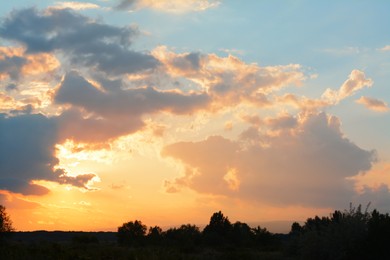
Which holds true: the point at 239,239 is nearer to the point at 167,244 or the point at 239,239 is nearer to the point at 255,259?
the point at 167,244

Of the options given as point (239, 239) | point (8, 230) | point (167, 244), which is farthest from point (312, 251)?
point (8, 230)

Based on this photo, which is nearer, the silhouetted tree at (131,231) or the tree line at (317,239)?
the tree line at (317,239)

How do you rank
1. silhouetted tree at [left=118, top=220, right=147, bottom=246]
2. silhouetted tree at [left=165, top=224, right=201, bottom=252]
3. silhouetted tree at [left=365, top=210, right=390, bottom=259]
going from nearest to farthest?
1. silhouetted tree at [left=365, top=210, right=390, bottom=259]
2. silhouetted tree at [left=165, top=224, right=201, bottom=252]
3. silhouetted tree at [left=118, top=220, right=147, bottom=246]

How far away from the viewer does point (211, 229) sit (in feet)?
267

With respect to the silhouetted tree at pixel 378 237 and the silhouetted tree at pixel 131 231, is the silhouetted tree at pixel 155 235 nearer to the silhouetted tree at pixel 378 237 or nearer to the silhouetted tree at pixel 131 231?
the silhouetted tree at pixel 131 231

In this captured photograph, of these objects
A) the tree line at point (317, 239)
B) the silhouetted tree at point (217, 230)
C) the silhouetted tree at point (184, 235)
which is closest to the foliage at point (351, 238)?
the tree line at point (317, 239)

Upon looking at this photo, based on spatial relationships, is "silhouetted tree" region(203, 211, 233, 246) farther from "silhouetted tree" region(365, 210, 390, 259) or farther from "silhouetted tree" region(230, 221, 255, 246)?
"silhouetted tree" region(365, 210, 390, 259)

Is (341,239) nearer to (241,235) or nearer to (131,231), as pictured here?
(241,235)

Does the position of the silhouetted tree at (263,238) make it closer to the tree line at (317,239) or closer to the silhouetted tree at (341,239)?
the tree line at (317,239)

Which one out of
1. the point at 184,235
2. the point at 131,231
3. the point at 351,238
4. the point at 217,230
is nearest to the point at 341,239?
the point at 351,238

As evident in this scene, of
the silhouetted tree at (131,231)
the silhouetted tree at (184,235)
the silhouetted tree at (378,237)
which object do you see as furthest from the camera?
the silhouetted tree at (131,231)

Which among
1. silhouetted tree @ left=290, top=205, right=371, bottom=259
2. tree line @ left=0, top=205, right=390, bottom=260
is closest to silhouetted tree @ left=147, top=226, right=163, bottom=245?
tree line @ left=0, top=205, right=390, bottom=260

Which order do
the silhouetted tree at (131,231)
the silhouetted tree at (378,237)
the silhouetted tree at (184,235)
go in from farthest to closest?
the silhouetted tree at (131,231) → the silhouetted tree at (184,235) → the silhouetted tree at (378,237)

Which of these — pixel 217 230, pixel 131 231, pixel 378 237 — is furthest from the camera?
pixel 131 231
